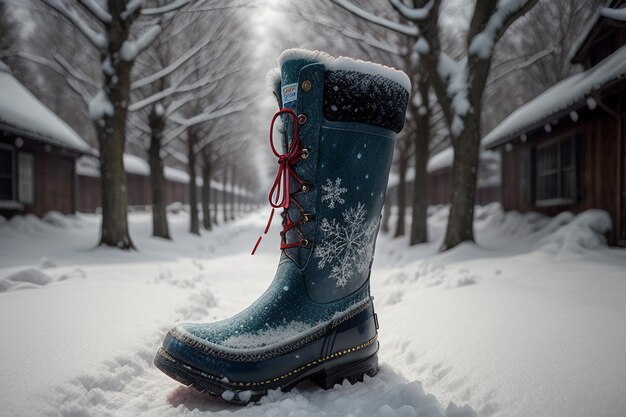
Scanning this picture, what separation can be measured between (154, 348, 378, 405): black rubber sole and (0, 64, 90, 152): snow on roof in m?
8.89

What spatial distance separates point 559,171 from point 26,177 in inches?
539

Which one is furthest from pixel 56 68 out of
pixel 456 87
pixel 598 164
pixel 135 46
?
pixel 598 164

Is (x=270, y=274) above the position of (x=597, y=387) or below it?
below

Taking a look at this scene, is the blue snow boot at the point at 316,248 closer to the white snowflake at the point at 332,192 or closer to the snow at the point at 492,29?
the white snowflake at the point at 332,192

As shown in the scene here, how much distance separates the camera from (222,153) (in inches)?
755

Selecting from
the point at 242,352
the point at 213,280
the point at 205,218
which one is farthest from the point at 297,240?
the point at 205,218

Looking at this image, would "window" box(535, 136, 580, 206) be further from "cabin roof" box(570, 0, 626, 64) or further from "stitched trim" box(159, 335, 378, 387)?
"stitched trim" box(159, 335, 378, 387)

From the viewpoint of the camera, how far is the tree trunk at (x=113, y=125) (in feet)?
21.6

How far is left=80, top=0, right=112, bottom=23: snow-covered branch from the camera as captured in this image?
235 inches

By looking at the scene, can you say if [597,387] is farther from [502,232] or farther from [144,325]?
[502,232]

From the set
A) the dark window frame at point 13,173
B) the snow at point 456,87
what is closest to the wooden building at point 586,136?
the snow at point 456,87

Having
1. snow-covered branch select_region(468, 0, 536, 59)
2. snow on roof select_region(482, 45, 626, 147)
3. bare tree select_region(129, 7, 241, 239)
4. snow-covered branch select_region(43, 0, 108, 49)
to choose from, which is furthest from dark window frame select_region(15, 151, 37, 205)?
snow on roof select_region(482, 45, 626, 147)

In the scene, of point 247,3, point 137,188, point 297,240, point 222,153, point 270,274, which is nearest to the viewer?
point 297,240

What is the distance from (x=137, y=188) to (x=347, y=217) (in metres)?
25.8
